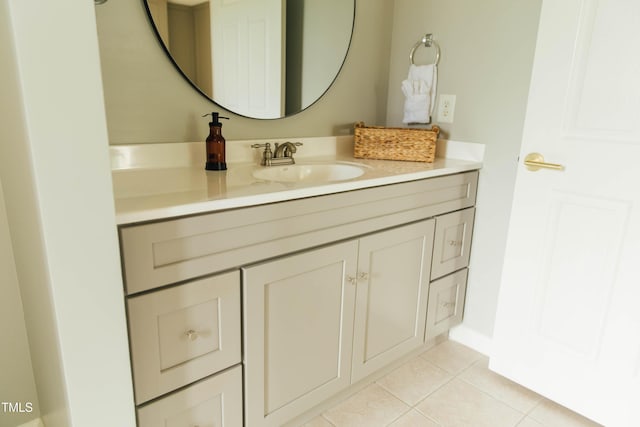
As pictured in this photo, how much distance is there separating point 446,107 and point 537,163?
55 centimetres

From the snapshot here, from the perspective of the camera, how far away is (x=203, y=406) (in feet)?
3.72

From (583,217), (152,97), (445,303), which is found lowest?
(445,303)

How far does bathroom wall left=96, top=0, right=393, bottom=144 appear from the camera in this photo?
131 cm

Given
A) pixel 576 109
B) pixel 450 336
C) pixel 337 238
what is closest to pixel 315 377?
pixel 337 238

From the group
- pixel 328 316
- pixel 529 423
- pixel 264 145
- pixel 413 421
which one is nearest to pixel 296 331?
pixel 328 316

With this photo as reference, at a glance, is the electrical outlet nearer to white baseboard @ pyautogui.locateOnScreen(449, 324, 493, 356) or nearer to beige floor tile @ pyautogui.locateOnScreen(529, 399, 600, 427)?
white baseboard @ pyautogui.locateOnScreen(449, 324, 493, 356)

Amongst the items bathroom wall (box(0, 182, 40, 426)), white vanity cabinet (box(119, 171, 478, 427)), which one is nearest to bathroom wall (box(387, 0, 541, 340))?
white vanity cabinet (box(119, 171, 478, 427))

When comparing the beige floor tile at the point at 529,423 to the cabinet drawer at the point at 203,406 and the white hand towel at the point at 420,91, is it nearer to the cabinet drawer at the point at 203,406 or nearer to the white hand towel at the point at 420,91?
the cabinet drawer at the point at 203,406

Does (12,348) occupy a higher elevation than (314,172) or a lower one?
lower

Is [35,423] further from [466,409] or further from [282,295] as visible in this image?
[466,409]

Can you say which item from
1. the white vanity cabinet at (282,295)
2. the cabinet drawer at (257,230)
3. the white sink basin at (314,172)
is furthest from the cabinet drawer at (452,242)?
the white sink basin at (314,172)

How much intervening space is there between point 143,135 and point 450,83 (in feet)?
4.35

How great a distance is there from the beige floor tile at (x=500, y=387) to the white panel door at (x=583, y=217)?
0.07m

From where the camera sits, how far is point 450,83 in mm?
Result: 1917
